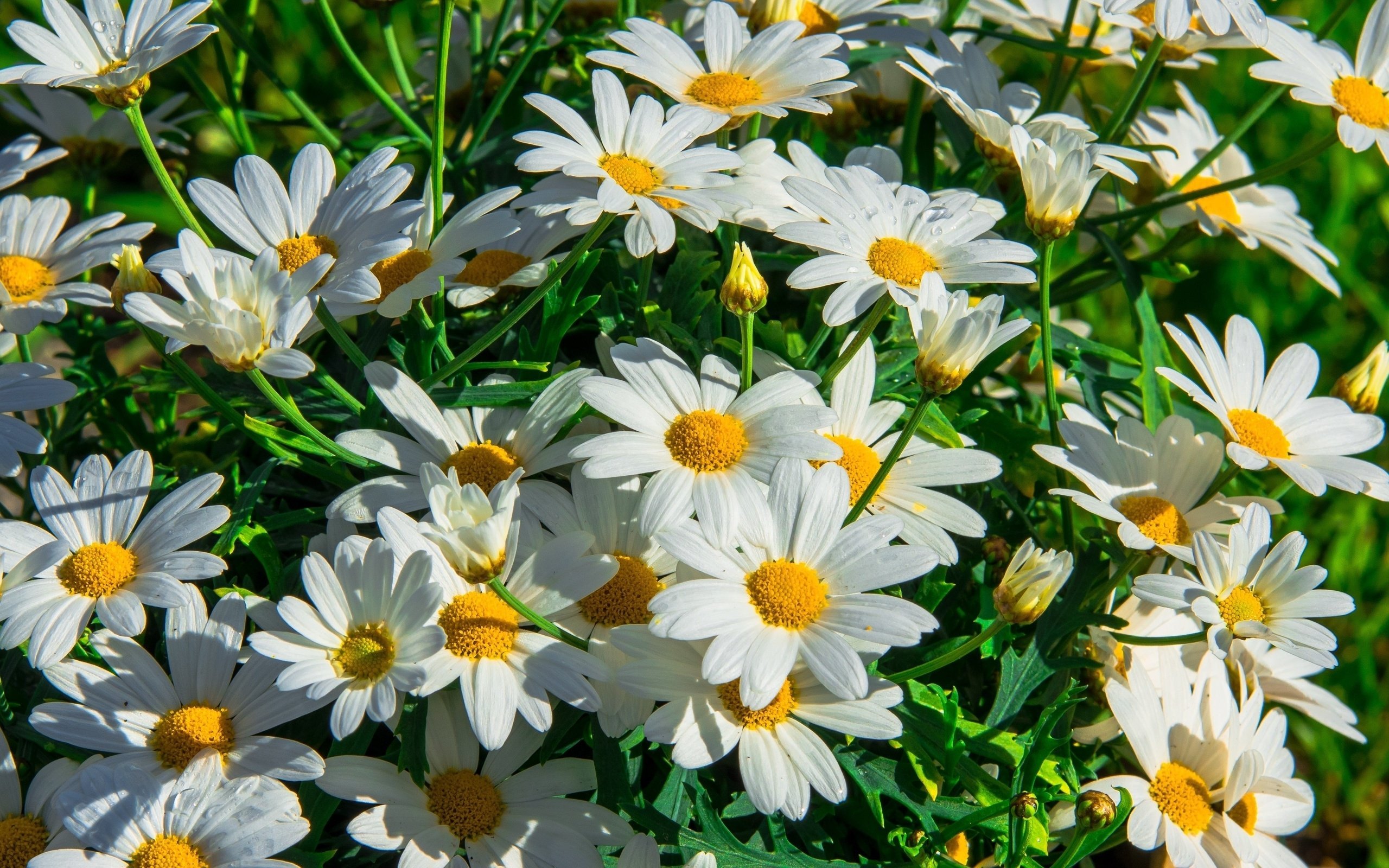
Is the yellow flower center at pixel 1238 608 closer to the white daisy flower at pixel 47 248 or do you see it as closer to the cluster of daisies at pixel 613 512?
the cluster of daisies at pixel 613 512

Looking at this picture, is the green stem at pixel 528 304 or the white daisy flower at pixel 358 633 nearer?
the white daisy flower at pixel 358 633

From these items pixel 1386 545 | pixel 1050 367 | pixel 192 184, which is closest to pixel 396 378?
pixel 192 184

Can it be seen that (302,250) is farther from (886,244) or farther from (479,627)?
(886,244)

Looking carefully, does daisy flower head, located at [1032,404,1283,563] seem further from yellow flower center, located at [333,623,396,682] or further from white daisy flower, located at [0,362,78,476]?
white daisy flower, located at [0,362,78,476]

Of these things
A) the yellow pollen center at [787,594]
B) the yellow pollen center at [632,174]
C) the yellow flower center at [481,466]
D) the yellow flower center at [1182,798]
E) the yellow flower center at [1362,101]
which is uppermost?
the yellow flower center at [1362,101]

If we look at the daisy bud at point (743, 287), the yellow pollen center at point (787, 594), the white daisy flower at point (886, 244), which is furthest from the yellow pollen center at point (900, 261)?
the yellow pollen center at point (787, 594)

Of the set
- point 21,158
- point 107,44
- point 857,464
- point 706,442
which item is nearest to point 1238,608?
point 857,464

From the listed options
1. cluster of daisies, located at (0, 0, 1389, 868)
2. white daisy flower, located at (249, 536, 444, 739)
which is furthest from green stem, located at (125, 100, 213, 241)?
white daisy flower, located at (249, 536, 444, 739)
